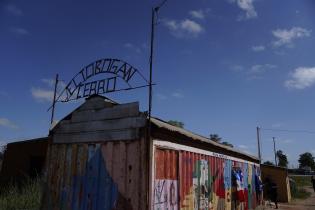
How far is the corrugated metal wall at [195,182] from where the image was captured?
8086 millimetres

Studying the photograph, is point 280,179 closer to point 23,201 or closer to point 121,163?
point 23,201

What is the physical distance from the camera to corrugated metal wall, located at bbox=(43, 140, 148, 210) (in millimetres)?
7645

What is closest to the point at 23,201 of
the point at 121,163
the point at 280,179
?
the point at 121,163

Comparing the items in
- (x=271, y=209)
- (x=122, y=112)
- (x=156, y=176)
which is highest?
(x=122, y=112)

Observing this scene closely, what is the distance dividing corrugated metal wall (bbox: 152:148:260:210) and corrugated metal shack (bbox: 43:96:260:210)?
0.9 inches

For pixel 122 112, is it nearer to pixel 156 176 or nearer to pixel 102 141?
pixel 102 141

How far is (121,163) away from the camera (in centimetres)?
796

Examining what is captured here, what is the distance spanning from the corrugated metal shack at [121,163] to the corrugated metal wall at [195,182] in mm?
22

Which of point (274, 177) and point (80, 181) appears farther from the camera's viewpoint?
point (274, 177)

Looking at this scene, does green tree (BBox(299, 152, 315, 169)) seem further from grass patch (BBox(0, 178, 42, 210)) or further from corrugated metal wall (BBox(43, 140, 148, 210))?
corrugated metal wall (BBox(43, 140, 148, 210))

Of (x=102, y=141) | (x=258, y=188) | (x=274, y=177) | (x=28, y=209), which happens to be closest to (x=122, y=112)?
(x=102, y=141)

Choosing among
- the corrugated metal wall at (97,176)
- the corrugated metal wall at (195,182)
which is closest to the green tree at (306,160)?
the corrugated metal wall at (195,182)

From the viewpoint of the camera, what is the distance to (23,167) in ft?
65.4

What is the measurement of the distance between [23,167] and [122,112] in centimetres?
1387
